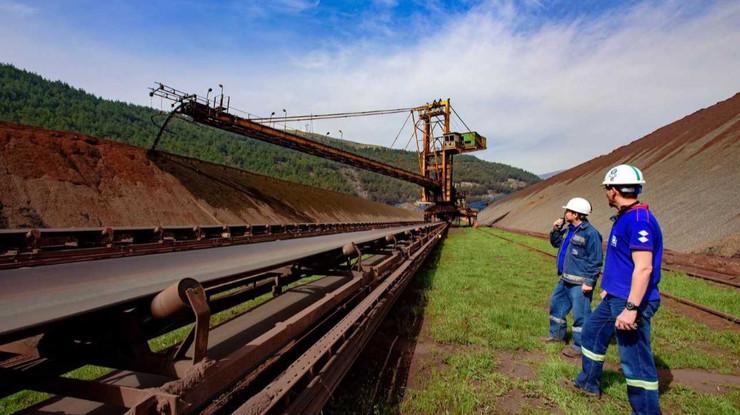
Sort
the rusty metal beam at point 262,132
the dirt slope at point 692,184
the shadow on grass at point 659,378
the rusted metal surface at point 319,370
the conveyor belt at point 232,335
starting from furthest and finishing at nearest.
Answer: the rusty metal beam at point 262,132 < the dirt slope at point 692,184 < the shadow on grass at point 659,378 < the conveyor belt at point 232,335 < the rusted metal surface at point 319,370

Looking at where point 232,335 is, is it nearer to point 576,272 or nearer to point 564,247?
point 576,272

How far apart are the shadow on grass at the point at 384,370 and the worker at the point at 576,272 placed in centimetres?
195

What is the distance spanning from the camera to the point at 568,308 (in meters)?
4.74

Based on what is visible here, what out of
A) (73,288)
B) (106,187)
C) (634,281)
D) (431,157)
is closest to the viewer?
(73,288)

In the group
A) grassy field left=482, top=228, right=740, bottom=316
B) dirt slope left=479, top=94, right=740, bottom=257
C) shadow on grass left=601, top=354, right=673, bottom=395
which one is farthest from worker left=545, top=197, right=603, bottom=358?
dirt slope left=479, top=94, right=740, bottom=257

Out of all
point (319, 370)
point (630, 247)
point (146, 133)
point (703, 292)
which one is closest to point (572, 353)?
point (630, 247)

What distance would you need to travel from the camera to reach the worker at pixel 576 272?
4320 mm

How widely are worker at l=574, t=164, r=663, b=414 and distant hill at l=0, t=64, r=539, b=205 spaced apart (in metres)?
25.4

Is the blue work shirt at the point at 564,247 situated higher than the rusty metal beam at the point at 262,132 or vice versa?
the rusty metal beam at the point at 262,132

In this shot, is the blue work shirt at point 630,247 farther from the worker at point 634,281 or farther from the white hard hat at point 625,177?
the white hard hat at point 625,177

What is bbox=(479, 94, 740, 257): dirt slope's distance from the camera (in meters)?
11.7

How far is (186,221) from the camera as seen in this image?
54.3 feet

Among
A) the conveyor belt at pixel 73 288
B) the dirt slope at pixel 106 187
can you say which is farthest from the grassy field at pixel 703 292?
the dirt slope at pixel 106 187

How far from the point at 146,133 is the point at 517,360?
84697 millimetres
